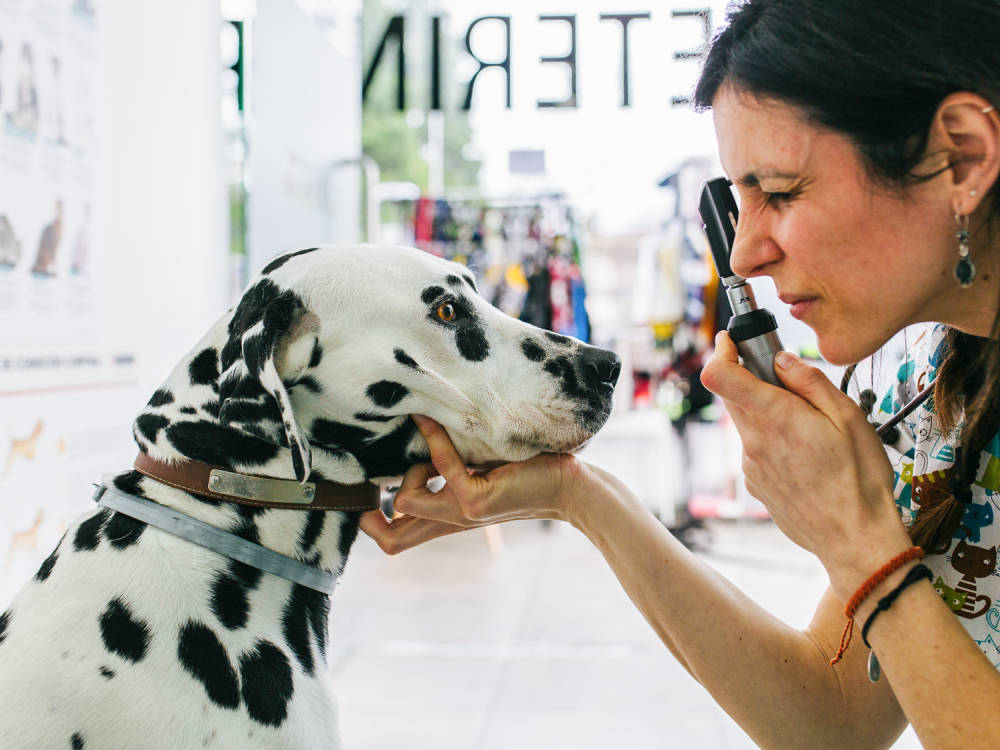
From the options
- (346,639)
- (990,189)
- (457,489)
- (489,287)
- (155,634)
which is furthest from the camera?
(489,287)

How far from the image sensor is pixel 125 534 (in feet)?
3.60

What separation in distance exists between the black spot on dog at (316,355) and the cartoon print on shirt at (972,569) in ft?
2.93

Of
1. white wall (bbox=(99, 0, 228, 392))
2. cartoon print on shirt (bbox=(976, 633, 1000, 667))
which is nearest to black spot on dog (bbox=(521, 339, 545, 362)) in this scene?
cartoon print on shirt (bbox=(976, 633, 1000, 667))

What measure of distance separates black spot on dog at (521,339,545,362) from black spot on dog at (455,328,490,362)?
2.3 inches

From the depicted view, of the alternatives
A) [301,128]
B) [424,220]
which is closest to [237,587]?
[301,128]

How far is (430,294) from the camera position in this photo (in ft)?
4.16

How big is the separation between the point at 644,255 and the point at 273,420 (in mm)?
4628

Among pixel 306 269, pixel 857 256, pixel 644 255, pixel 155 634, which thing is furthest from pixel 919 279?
pixel 644 255

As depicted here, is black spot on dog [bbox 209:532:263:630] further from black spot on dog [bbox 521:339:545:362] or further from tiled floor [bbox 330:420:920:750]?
tiled floor [bbox 330:420:920:750]

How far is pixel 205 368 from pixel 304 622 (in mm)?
396

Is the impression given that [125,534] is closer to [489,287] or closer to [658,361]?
[489,287]

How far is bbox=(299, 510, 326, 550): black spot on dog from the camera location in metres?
1.18

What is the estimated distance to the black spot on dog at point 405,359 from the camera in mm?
1209

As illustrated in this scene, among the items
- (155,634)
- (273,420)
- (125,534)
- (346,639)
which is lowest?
(346,639)
